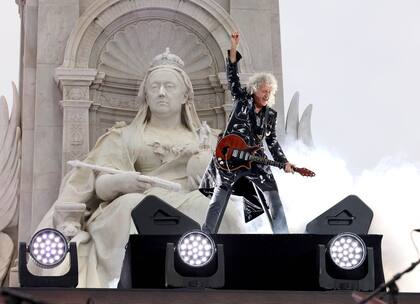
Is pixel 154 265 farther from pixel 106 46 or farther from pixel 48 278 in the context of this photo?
pixel 106 46

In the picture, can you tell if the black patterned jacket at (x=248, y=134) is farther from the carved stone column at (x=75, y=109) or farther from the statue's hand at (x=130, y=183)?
the carved stone column at (x=75, y=109)

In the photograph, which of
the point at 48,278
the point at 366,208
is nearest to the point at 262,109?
the point at 366,208

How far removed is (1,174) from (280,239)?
7.78 metres

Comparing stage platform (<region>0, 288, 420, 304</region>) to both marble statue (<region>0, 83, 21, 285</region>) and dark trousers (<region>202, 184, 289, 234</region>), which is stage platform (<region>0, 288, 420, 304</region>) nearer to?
dark trousers (<region>202, 184, 289, 234</region>)

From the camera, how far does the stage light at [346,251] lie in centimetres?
883

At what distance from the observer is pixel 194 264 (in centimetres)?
865

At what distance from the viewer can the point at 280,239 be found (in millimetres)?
9047

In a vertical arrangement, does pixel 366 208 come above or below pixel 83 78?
below

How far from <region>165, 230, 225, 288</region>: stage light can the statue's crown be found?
270 inches

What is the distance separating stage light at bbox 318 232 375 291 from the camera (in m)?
8.82

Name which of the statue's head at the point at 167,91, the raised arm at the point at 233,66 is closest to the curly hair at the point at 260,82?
the raised arm at the point at 233,66

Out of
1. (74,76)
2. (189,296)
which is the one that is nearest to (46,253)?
(189,296)

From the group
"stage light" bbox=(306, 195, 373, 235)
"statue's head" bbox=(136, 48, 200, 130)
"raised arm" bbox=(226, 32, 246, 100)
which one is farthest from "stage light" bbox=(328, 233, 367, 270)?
"statue's head" bbox=(136, 48, 200, 130)

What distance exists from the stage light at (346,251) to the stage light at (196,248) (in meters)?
0.92
